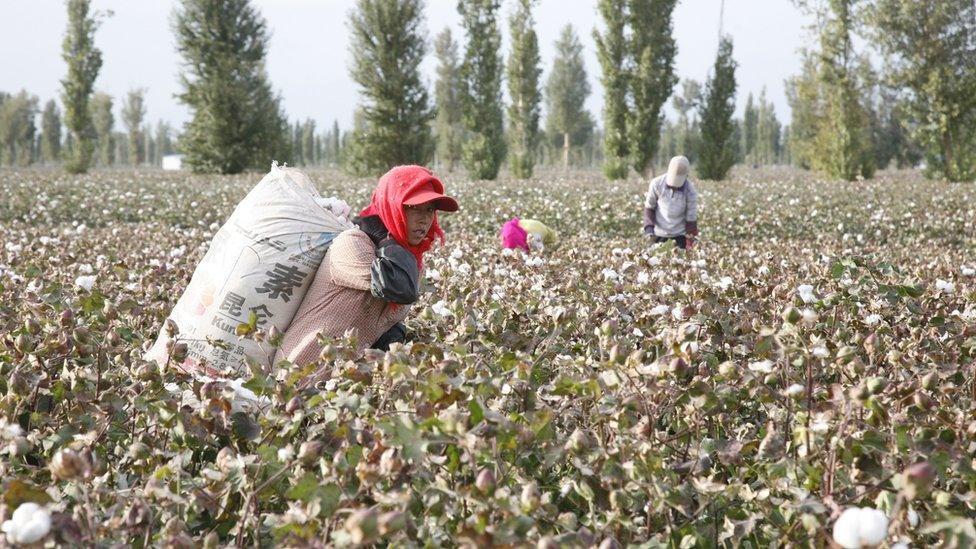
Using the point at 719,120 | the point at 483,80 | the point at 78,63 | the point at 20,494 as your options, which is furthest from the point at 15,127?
the point at 20,494

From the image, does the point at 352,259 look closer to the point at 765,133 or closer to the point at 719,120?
Answer: the point at 719,120

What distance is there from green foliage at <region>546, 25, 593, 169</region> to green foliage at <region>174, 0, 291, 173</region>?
27.1m

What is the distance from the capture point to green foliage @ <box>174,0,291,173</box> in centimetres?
2838

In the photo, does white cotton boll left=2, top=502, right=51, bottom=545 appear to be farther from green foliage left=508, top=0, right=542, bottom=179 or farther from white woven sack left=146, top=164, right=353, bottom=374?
green foliage left=508, top=0, right=542, bottom=179

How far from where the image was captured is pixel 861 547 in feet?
3.59

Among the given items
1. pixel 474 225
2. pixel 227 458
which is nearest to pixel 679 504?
pixel 227 458

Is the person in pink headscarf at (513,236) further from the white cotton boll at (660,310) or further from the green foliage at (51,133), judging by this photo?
the green foliage at (51,133)

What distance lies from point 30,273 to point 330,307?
6.16 feet

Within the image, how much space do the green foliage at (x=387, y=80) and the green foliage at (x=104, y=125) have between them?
36.2 m

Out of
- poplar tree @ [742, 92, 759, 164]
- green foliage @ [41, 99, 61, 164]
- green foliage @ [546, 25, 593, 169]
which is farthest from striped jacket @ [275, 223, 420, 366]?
poplar tree @ [742, 92, 759, 164]

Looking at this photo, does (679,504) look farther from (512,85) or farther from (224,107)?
(512,85)

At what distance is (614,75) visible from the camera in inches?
1161

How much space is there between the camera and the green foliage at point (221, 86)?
1117 inches

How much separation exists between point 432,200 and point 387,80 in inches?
1009
